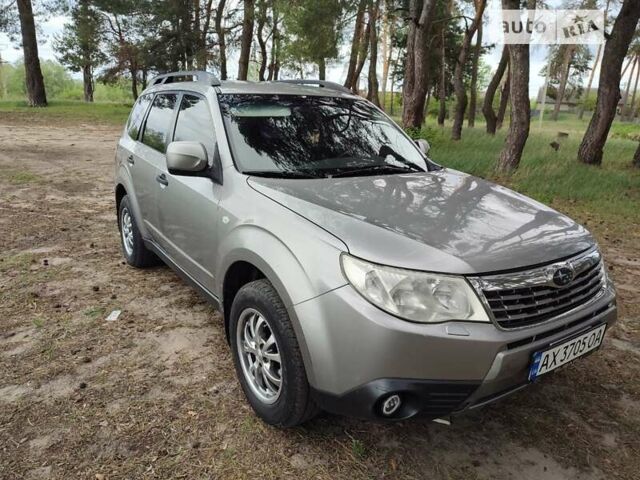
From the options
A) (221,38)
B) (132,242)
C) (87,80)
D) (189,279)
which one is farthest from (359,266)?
(87,80)

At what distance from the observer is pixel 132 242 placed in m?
4.50

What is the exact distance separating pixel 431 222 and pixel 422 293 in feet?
1.57

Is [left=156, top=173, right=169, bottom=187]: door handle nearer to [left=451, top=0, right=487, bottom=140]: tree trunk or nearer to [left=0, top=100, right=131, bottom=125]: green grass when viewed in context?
[left=451, top=0, right=487, bottom=140]: tree trunk

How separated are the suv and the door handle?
48mm

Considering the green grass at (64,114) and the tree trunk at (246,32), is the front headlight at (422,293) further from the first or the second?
the green grass at (64,114)

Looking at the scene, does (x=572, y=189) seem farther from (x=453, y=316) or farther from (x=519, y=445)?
(x=453, y=316)

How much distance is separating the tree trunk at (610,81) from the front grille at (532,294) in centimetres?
983

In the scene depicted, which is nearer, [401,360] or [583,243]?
[401,360]

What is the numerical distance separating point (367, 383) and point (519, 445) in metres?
1.07

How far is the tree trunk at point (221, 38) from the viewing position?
A: 2841cm

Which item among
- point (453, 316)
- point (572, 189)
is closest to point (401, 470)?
point (453, 316)

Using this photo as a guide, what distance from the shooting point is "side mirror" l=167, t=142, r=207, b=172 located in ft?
8.86

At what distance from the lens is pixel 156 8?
89.7 feet

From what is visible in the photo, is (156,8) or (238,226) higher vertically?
(156,8)
